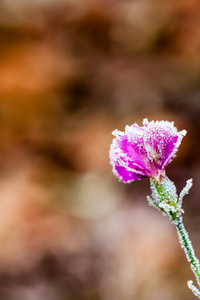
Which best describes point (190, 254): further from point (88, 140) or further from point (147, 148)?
point (88, 140)

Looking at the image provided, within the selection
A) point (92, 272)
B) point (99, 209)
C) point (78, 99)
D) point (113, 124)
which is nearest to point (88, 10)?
point (78, 99)

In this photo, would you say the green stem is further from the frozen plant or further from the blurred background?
the blurred background

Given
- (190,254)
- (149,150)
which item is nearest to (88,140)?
(149,150)

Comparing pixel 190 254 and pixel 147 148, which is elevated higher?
pixel 147 148

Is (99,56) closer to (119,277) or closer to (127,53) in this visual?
(127,53)

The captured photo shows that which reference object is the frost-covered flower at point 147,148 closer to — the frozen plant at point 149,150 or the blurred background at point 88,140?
the frozen plant at point 149,150

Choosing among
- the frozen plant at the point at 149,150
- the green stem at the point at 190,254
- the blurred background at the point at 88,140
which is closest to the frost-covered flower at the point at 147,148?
the frozen plant at the point at 149,150
